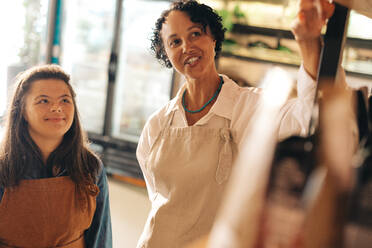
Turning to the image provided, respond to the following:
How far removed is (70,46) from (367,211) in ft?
17.1

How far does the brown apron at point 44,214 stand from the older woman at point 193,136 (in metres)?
0.40

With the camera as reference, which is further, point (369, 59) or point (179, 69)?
point (369, 59)

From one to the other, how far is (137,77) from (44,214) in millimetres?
3568

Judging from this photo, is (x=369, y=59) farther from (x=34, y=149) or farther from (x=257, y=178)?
(x=257, y=178)

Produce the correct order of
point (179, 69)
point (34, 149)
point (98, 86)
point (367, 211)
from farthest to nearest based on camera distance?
point (98, 86) → point (34, 149) → point (179, 69) → point (367, 211)

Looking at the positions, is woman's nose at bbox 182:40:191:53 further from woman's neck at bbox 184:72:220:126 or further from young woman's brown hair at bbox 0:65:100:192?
young woman's brown hair at bbox 0:65:100:192

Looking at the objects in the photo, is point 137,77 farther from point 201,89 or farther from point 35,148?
point 201,89

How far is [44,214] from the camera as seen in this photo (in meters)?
1.52

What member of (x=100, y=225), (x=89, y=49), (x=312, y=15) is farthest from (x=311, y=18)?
(x=89, y=49)

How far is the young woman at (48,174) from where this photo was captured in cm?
149

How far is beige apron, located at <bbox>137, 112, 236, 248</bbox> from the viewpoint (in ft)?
3.99

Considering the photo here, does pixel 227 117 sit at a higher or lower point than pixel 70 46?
lower

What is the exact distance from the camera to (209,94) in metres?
1.37

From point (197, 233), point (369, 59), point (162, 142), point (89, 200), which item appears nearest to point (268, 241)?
point (197, 233)
